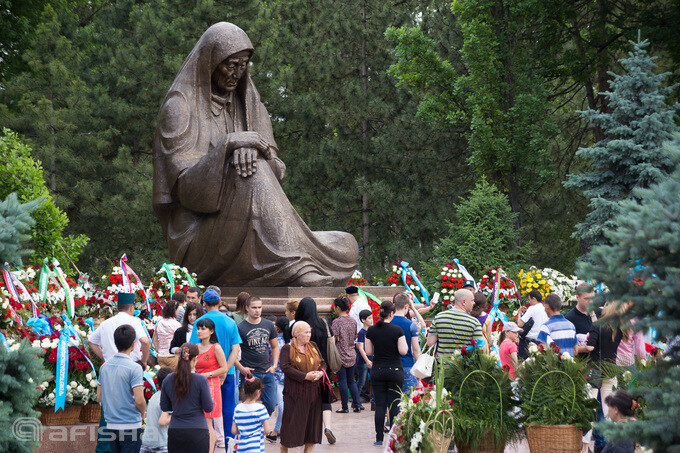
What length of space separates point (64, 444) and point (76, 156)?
60.6ft

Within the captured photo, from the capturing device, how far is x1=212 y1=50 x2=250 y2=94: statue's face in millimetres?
13242

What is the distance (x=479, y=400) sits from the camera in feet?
22.4

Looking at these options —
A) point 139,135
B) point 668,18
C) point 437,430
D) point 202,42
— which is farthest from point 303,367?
point 139,135

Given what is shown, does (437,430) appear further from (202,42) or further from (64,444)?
(202,42)

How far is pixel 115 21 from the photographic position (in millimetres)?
28031

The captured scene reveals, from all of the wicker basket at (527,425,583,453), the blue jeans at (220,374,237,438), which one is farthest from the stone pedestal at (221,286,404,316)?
the wicker basket at (527,425,583,453)

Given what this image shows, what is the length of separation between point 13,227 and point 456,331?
15.4ft

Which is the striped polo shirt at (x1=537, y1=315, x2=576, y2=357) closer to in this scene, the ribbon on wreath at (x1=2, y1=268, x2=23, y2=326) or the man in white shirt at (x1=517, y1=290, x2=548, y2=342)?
the man in white shirt at (x1=517, y1=290, x2=548, y2=342)

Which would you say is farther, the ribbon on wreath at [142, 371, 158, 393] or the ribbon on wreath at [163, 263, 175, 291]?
the ribbon on wreath at [163, 263, 175, 291]

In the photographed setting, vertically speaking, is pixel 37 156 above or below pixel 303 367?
above

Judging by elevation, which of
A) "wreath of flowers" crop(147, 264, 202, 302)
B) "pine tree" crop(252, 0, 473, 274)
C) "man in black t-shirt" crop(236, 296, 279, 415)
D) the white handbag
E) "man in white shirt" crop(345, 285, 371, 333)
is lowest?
the white handbag

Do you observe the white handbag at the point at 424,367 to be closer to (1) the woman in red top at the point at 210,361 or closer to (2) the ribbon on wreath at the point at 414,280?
(1) the woman in red top at the point at 210,361

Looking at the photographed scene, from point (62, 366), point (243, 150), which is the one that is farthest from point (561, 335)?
point (243, 150)

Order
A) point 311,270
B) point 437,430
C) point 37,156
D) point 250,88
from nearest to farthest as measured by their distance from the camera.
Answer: point 437,430 < point 311,270 < point 250,88 < point 37,156
